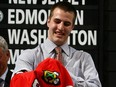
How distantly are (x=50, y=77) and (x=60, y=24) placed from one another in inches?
14.6

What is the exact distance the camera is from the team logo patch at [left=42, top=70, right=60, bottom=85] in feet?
4.44

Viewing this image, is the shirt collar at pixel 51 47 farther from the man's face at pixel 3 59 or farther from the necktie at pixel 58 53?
the man's face at pixel 3 59


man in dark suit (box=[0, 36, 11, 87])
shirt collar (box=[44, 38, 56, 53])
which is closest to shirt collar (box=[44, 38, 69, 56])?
shirt collar (box=[44, 38, 56, 53])

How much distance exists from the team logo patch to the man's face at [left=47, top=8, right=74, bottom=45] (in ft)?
1.08

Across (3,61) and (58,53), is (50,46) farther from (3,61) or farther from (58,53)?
(3,61)

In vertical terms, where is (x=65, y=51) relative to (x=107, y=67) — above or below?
above

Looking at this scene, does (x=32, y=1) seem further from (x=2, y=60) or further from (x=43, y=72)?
(x=43, y=72)

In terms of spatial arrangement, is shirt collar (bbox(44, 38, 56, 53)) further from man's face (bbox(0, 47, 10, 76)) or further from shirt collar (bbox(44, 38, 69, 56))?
man's face (bbox(0, 47, 10, 76))

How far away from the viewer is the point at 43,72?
1376 millimetres

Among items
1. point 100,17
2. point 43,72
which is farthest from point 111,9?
point 43,72

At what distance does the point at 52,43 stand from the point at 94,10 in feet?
5.07

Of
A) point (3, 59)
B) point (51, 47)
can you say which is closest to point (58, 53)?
point (51, 47)

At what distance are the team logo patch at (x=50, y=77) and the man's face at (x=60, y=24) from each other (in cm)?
33

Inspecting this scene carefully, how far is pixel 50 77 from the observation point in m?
1.35
